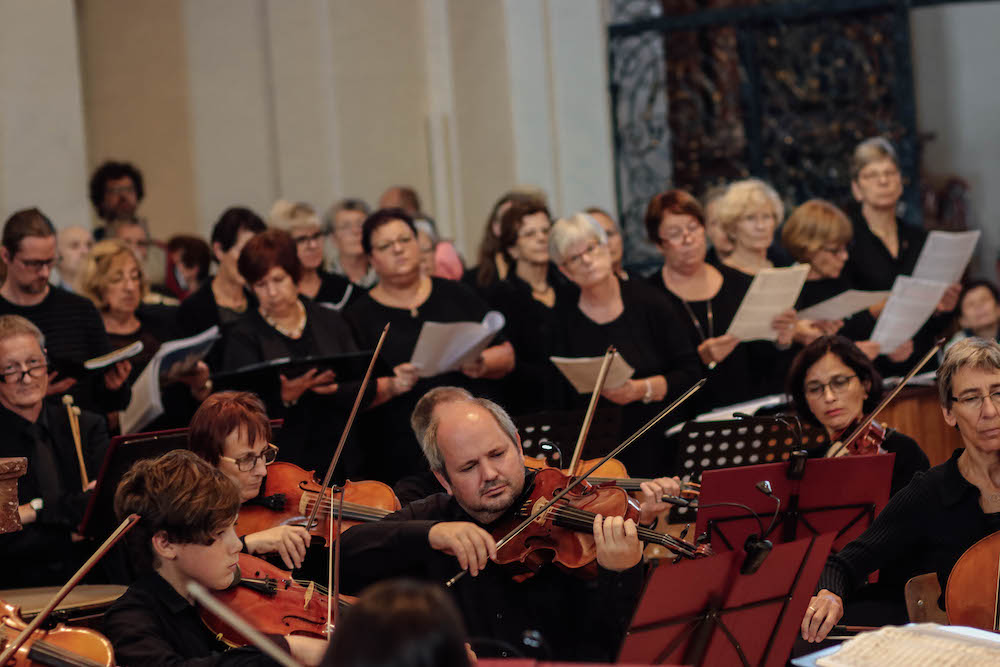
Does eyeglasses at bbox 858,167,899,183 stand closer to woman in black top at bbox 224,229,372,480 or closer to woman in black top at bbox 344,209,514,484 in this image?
woman in black top at bbox 344,209,514,484

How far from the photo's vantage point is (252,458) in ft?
11.6

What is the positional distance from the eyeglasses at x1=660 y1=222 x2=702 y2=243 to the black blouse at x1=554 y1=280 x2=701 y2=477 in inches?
12.9

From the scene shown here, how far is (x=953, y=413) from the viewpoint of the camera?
319cm

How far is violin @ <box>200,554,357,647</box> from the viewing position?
2836 mm

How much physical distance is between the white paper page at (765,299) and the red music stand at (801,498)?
1506 mm

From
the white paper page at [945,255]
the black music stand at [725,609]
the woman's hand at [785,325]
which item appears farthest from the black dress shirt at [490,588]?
the white paper page at [945,255]

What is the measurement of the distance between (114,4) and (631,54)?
318cm

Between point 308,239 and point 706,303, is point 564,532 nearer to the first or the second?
point 706,303

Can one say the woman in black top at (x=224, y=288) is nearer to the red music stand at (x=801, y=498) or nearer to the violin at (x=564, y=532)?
the violin at (x=564, y=532)

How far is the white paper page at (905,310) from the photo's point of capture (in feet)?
16.6

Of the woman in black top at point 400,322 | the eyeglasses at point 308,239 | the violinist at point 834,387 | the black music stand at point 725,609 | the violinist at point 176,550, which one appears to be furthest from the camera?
the eyeglasses at point 308,239

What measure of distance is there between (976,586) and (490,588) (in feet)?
3.48

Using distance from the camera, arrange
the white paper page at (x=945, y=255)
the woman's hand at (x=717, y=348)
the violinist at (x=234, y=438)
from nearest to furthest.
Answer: the violinist at (x=234, y=438) → the woman's hand at (x=717, y=348) → the white paper page at (x=945, y=255)

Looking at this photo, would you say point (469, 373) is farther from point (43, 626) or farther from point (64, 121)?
point (64, 121)
